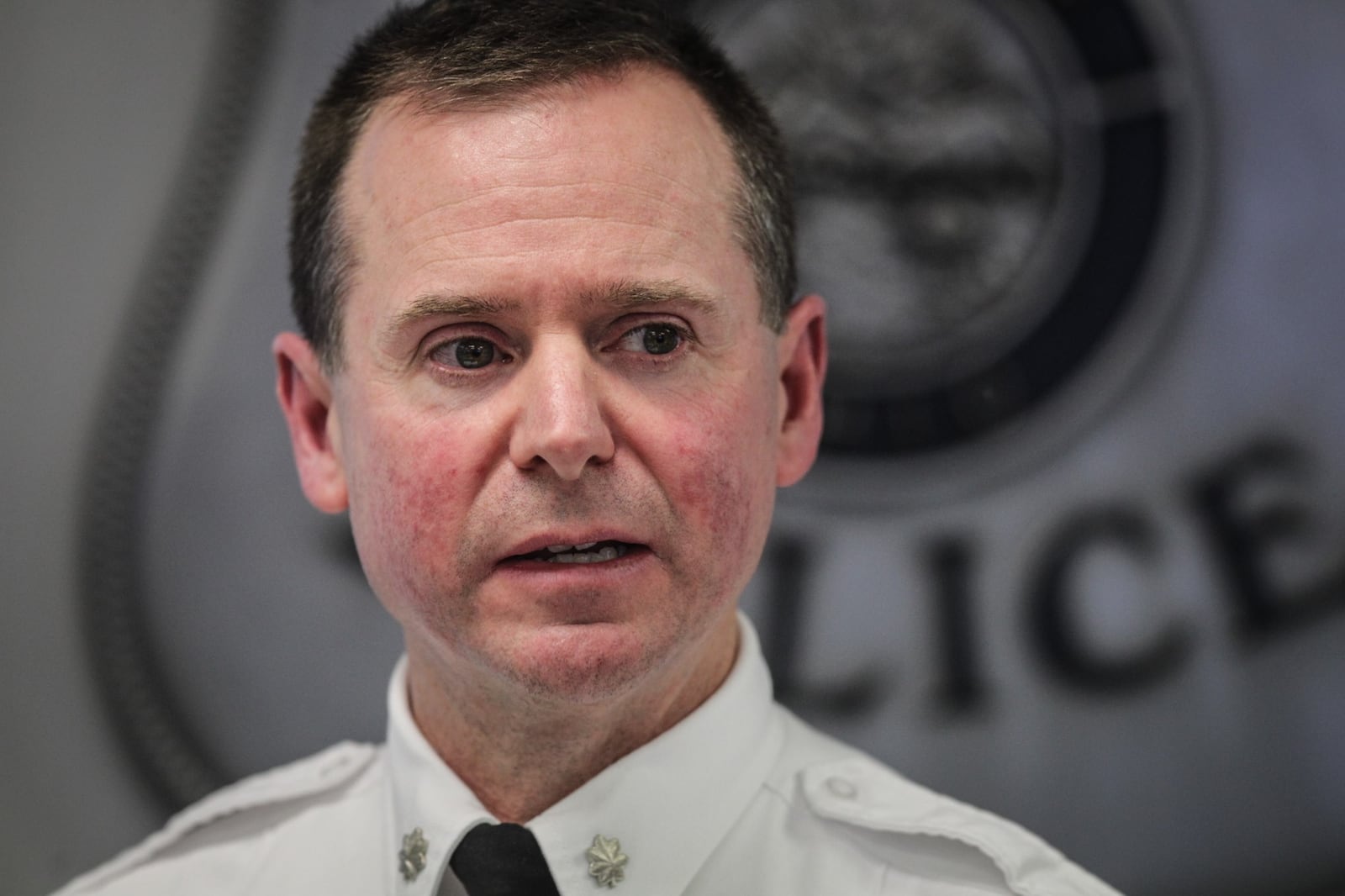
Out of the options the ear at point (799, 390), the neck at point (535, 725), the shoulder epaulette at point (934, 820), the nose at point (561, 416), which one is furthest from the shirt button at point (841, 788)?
the nose at point (561, 416)

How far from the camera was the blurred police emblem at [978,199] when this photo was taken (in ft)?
4.20

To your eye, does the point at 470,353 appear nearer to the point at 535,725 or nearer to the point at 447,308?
the point at 447,308

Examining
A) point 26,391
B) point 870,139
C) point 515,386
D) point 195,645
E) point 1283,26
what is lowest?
point 195,645

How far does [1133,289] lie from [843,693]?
0.48 metres

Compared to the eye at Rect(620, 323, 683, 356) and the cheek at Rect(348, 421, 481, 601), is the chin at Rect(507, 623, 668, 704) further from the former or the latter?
the eye at Rect(620, 323, 683, 356)

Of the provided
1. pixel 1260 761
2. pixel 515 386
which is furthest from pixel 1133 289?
pixel 515 386

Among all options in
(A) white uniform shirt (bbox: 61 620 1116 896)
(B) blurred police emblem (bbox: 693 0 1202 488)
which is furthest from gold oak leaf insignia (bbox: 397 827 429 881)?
(B) blurred police emblem (bbox: 693 0 1202 488)

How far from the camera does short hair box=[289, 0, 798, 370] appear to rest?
93cm

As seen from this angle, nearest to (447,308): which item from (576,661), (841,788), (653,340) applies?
(653,340)

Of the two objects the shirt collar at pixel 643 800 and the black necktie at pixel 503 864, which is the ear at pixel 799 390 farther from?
the black necktie at pixel 503 864

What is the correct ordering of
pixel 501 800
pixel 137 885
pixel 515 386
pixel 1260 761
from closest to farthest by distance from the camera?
pixel 515 386 < pixel 501 800 < pixel 137 885 < pixel 1260 761

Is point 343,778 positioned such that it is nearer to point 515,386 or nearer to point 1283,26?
point 515,386

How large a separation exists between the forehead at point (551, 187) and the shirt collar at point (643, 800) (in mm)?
328

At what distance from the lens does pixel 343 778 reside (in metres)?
1.16
